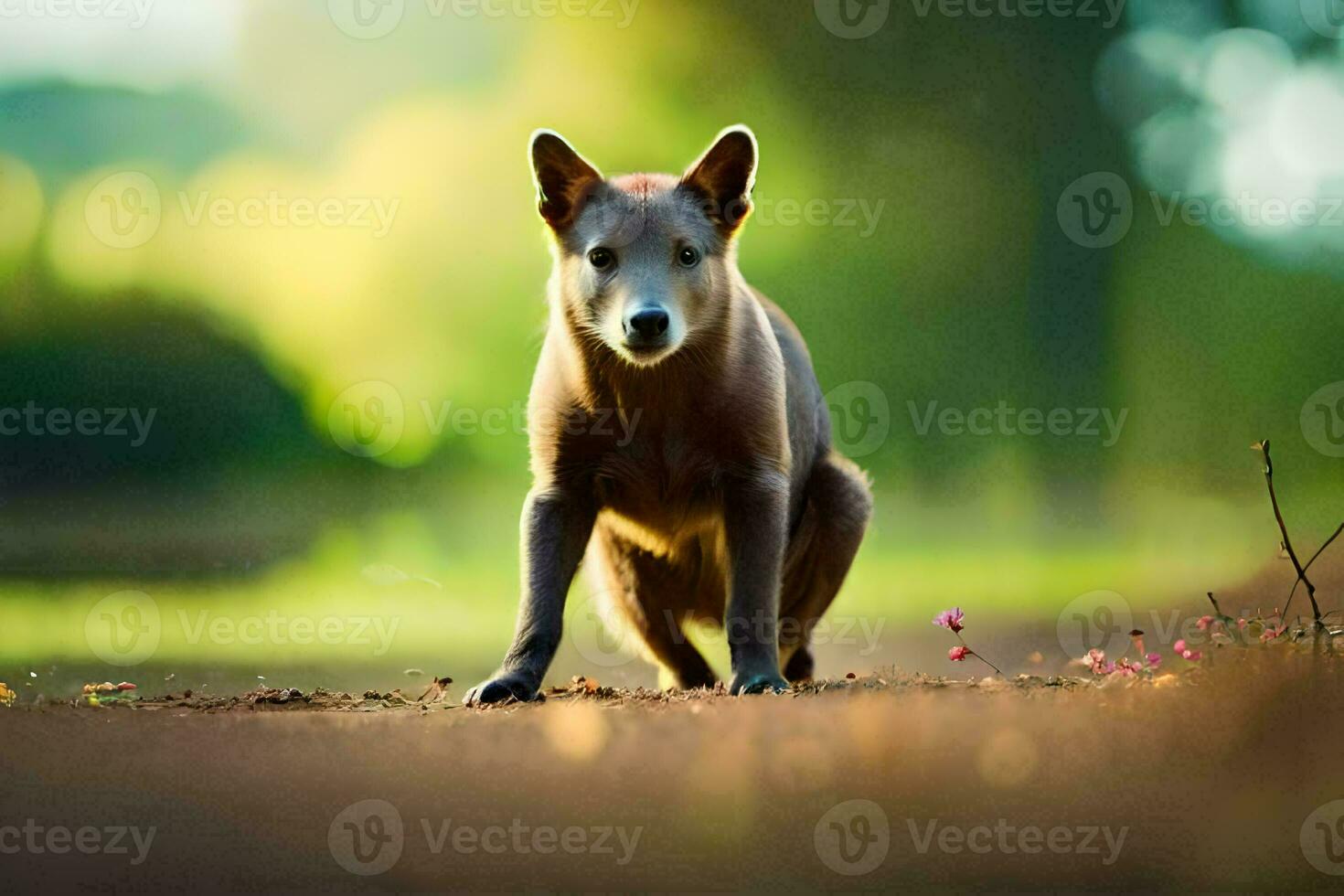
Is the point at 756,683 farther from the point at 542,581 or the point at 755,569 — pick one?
the point at 542,581

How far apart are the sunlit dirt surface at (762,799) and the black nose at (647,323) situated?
1670 millimetres

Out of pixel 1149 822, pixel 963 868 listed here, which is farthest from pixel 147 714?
pixel 1149 822

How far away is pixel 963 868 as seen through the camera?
363 cm

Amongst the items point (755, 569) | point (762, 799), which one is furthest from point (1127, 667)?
point (762, 799)

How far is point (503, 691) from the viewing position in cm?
504

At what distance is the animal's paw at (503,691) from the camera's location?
497cm


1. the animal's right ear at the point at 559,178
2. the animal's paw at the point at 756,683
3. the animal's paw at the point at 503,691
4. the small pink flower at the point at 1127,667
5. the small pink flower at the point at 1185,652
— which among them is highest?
the animal's right ear at the point at 559,178

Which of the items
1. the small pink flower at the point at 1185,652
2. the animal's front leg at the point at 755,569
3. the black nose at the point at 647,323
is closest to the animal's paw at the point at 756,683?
the animal's front leg at the point at 755,569

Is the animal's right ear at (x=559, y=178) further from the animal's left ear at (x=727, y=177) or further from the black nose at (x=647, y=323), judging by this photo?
the black nose at (x=647, y=323)

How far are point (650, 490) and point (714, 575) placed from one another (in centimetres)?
71

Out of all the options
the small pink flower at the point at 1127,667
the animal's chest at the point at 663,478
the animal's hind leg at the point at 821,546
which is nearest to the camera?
the small pink flower at the point at 1127,667

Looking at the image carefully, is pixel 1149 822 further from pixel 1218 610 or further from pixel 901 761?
pixel 1218 610

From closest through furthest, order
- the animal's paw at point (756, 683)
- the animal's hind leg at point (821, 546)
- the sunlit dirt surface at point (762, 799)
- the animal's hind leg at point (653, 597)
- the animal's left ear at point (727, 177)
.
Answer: the sunlit dirt surface at point (762, 799) → the animal's paw at point (756, 683) → the animal's left ear at point (727, 177) → the animal's hind leg at point (653, 597) → the animal's hind leg at point (821, 546)

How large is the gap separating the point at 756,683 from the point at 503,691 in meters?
0.92
